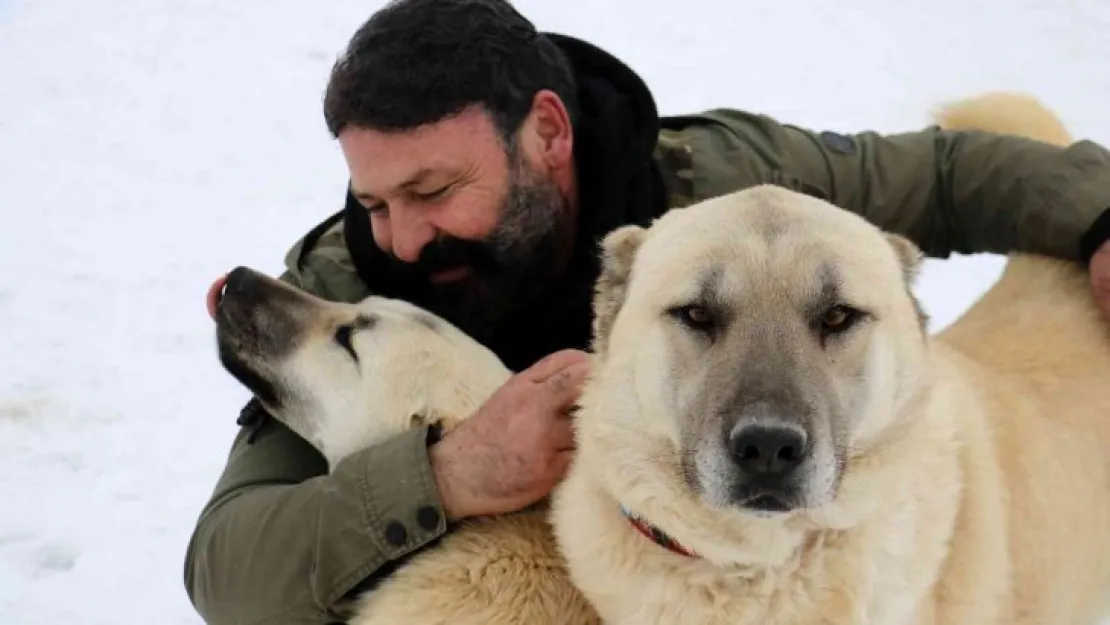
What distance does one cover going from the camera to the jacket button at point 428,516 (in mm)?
1969

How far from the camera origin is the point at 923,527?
1.73 meters

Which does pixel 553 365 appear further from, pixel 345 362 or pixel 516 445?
pixel 345 362

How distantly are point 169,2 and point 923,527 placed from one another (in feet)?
20.4

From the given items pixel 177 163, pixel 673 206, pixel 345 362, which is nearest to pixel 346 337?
pixel 345 362

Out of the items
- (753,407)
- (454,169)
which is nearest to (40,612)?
(454,169)

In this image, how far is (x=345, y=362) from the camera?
2.30 m

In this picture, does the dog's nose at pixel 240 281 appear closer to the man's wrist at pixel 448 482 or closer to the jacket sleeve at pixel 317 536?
the jacket sleeve at pixel 317 536

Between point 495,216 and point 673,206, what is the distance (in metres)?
0.47

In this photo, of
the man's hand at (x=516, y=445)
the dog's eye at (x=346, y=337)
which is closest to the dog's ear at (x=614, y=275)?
the man's hand at (x=516, y=445)

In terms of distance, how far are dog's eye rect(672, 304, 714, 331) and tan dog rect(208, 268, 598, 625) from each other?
1.83ft

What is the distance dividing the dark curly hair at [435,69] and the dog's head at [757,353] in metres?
0.62

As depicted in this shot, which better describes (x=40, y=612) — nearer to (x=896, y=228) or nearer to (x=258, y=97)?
(x=896, y=228)

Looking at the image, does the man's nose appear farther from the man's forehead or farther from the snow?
the snow

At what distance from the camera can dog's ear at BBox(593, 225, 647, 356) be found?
6.10ft
